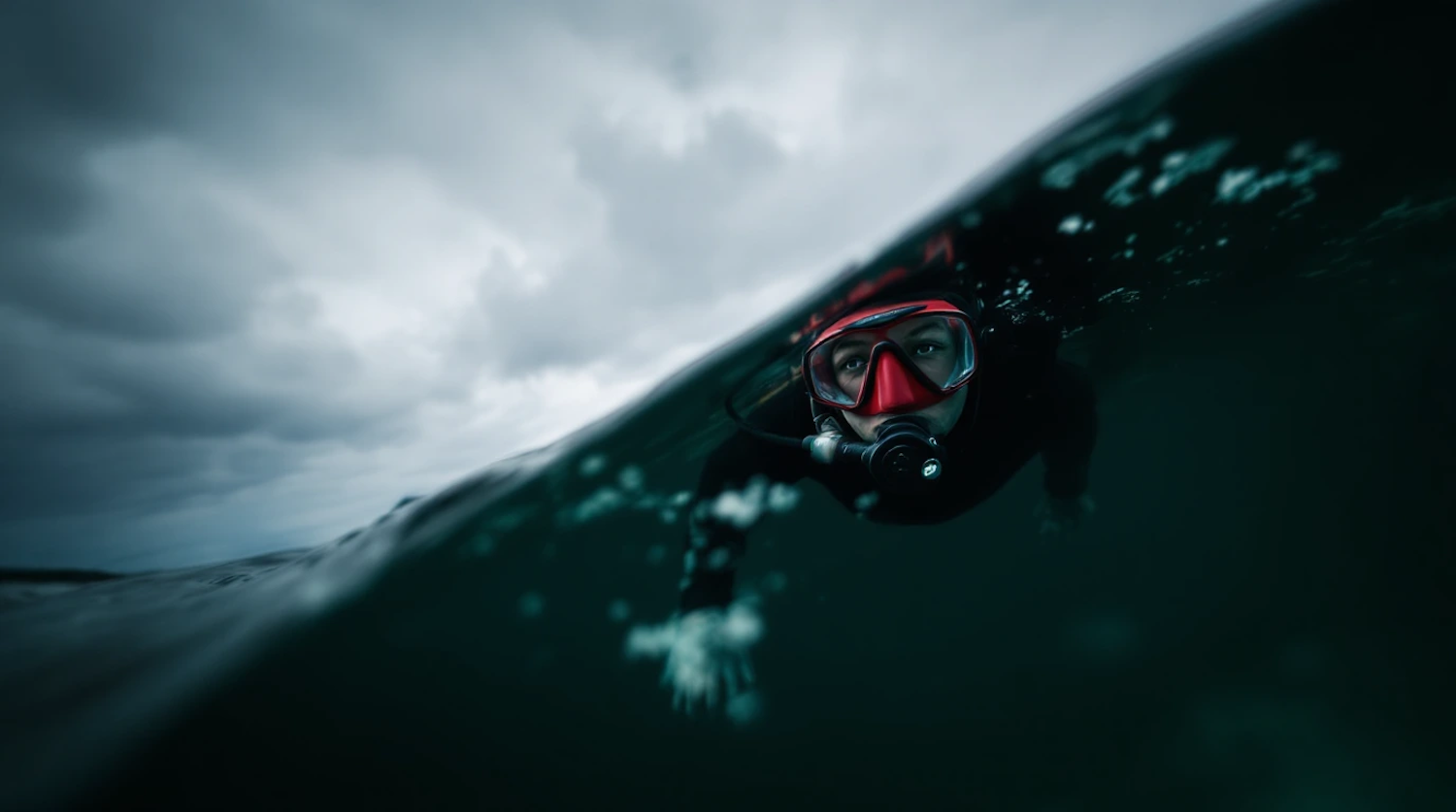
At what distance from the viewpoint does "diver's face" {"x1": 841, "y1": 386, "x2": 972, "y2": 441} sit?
387cm

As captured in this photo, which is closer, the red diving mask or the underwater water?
the red diving mask

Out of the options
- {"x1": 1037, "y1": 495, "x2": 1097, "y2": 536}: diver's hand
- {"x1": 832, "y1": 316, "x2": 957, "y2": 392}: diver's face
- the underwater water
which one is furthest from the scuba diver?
{"x1": 1037, "y1": 495, "x2": 1097, "y2": 536}: diver's hand

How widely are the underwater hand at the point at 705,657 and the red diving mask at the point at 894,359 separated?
2.13m

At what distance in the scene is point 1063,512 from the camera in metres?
6.09

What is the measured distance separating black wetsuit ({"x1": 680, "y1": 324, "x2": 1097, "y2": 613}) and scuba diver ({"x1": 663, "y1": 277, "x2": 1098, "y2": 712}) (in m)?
0.01

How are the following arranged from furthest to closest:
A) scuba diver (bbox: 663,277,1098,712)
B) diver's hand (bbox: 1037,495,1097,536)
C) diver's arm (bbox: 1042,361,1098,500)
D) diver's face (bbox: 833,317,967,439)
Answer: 1. diver's hand (bbox: 1037,495,1097,536)
2. diver's arm (bbox: 1042,361,1098,500)
3. diver's face (bbox: 833,317,967,439)
4. scuba diver (bbox: 663,277,1098,712)

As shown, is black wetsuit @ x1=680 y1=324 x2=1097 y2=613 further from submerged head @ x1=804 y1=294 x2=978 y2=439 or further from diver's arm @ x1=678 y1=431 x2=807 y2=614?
submerged head @ x1=804 y1=294 x2=978 y2=439

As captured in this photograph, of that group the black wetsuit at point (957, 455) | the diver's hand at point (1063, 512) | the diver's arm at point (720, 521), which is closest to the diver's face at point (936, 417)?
the black wetsuit at point (957, 455)

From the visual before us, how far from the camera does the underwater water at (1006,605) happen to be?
15.7ft

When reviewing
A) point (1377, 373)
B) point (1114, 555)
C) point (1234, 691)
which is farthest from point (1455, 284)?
point (1234, 691)

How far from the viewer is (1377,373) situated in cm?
2220

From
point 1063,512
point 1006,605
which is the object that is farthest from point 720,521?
point 1006,605

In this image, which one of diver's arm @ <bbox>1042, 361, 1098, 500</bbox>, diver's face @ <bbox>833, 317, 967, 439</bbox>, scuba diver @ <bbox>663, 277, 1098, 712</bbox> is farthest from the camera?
diver's arm @ <bbox>1042, 361, 1098, 500</bbox>

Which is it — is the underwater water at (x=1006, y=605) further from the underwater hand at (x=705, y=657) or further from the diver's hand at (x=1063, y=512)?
the underwater hand at (x=705, y=657)
